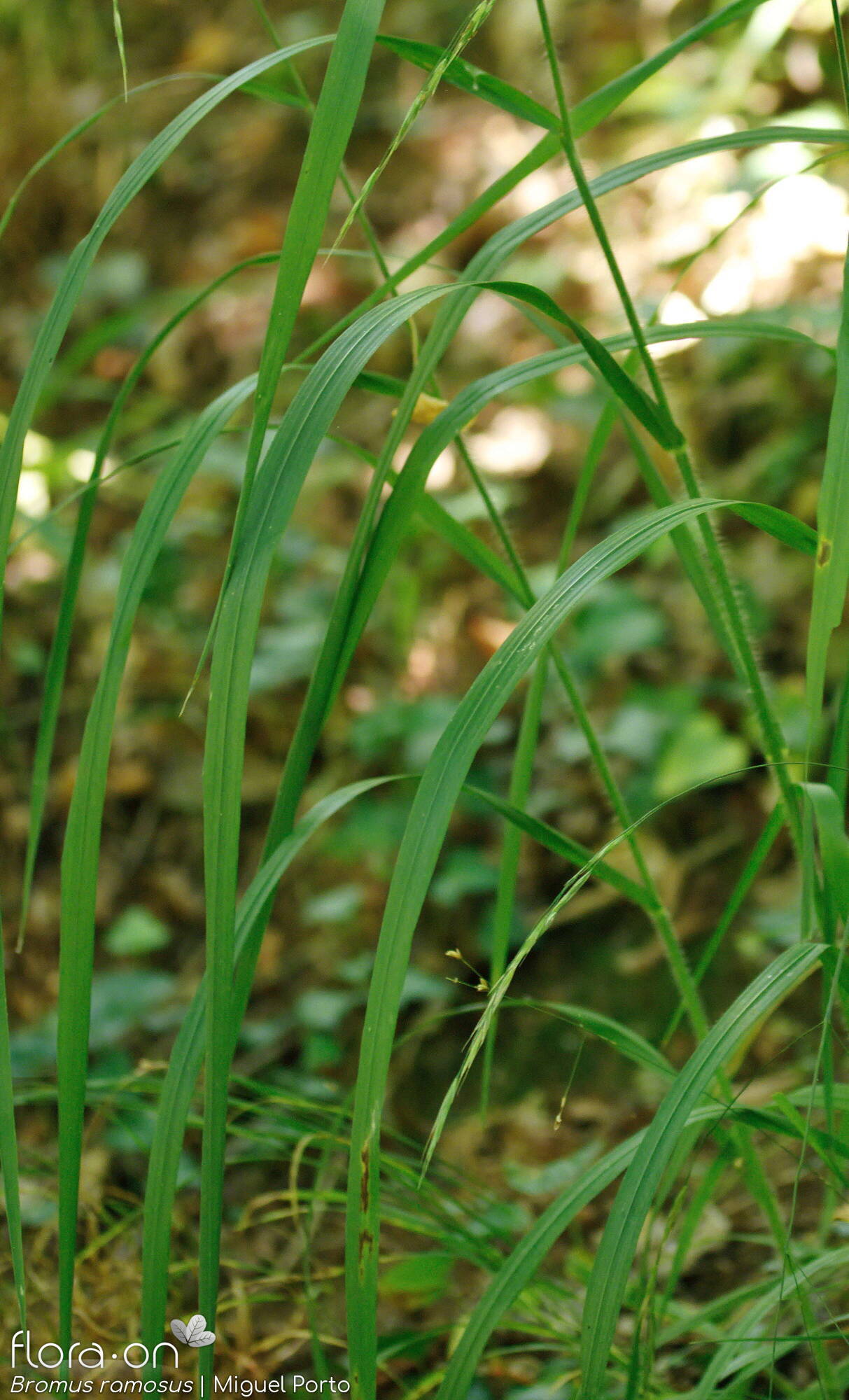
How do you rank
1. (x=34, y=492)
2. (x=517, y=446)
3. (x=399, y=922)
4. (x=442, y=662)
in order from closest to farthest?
1. (x=399, y=922)
2. (x=442, y=662)
3. (x=517, y=446)
4. (x=34, y=492)

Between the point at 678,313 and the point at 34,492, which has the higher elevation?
the point at 678,313

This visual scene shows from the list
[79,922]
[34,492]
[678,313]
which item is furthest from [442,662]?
[79,922]

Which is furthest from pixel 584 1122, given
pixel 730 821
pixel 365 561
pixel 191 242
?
pixel 191 242

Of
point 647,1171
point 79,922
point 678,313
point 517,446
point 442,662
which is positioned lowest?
point 647,1171

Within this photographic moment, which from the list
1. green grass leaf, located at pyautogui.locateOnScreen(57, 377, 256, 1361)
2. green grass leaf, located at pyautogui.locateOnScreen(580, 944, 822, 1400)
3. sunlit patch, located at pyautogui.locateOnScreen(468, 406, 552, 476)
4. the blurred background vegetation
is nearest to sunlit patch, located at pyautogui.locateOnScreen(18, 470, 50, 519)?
the blurred background vegetation

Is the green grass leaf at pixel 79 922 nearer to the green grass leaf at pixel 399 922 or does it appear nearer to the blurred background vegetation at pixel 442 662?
the green grass leaf at pixel 399 922

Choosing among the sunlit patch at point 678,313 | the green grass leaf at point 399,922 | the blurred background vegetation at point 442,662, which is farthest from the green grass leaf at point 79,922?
the sunlit patch at point 678,313

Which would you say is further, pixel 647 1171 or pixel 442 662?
pixel 442 662

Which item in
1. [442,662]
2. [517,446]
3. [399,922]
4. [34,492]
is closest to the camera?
[399,922]

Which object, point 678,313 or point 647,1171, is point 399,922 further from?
point 678,313
